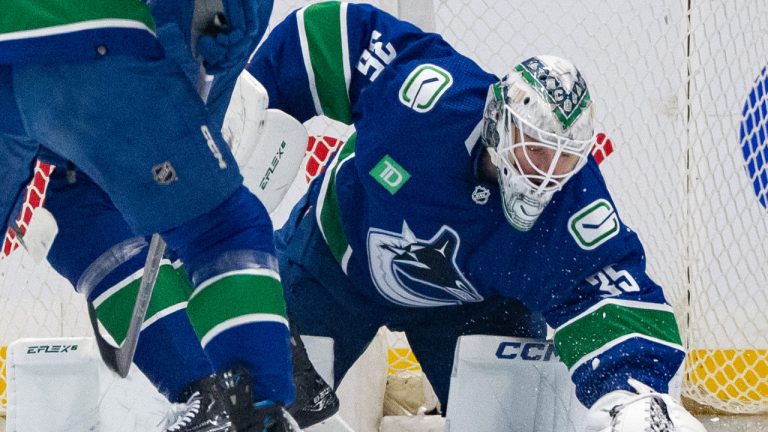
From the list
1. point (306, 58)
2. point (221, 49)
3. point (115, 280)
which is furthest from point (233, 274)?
point (306, 58)

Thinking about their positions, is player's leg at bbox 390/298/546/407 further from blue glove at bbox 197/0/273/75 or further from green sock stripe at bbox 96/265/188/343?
blue glove at bbox 197/0/273/75

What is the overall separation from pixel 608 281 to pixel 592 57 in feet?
4.11

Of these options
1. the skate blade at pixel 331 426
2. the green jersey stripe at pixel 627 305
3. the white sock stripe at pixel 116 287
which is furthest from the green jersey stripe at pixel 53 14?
the skate blade at pixel 331 426

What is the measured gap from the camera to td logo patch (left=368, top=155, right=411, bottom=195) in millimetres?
2535

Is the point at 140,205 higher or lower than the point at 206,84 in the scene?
lower

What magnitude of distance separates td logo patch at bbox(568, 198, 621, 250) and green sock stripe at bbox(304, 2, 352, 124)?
1.83ft

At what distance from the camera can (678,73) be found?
3.49 m

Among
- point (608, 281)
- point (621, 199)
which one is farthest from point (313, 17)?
point (621, 199)

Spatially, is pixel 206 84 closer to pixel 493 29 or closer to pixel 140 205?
pixel 140 205

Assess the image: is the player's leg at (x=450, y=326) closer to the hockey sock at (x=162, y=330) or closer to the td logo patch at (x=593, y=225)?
the td logo patch at (x=593, y=225)

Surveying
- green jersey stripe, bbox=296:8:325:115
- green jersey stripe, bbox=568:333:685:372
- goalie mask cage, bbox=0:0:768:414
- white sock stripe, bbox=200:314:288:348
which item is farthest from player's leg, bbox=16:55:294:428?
goalie mask cage, bbox=0:0:768:414

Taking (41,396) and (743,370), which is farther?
(743,370)

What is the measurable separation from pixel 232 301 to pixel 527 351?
101 cm

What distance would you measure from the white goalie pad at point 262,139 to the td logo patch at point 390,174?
228 mm
